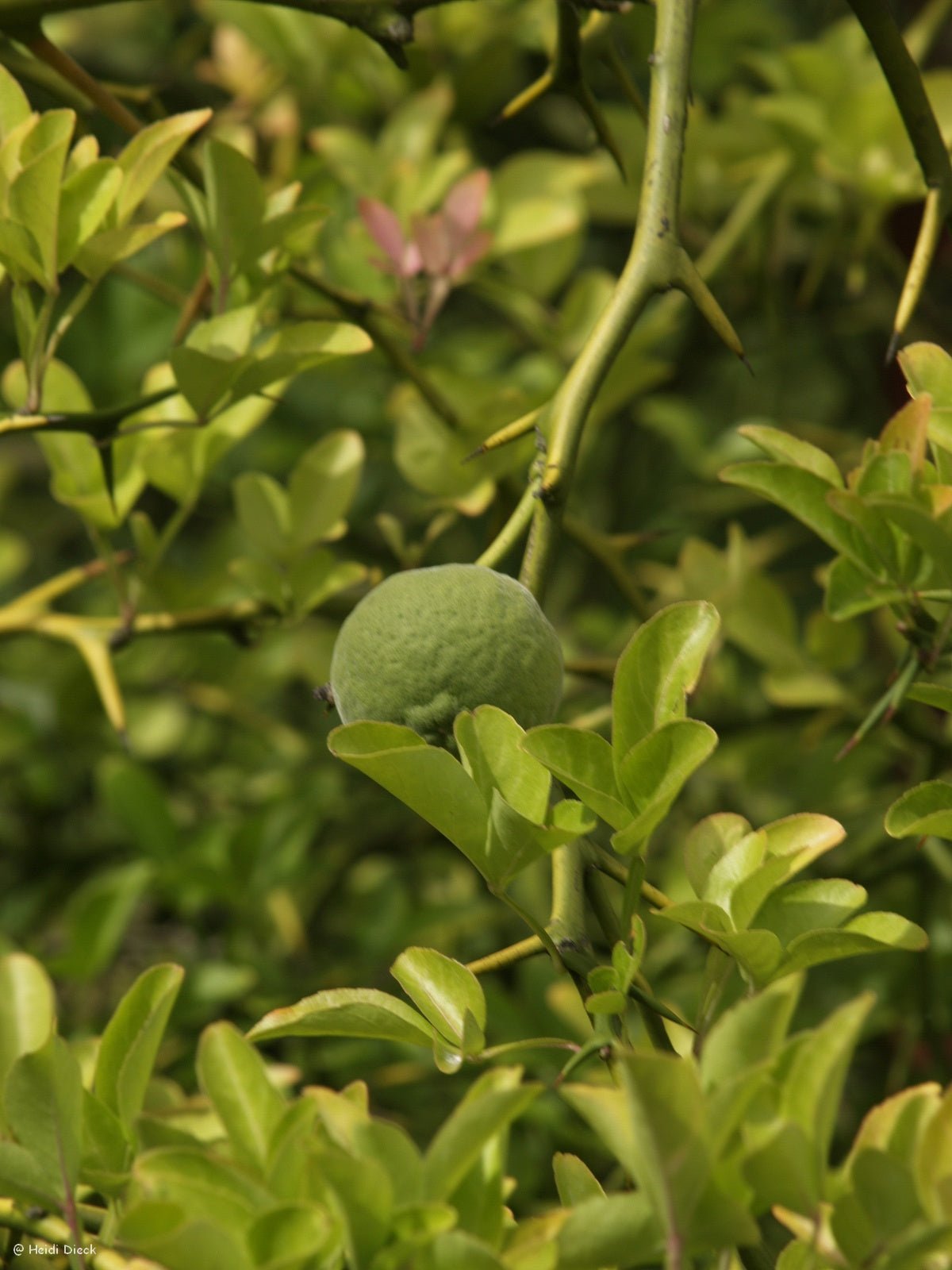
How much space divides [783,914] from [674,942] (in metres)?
0.87

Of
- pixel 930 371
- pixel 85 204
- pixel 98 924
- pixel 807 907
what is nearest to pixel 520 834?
pixel 807 907

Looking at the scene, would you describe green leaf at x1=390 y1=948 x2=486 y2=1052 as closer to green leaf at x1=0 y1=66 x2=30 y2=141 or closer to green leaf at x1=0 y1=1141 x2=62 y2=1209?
green leaf at x1=0 y1=1141 x2=62 y2=1209

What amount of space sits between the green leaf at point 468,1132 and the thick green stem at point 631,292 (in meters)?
0.25

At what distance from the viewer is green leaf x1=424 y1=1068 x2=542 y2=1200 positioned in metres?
0.46

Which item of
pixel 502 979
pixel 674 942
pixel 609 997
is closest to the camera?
pixel 609 997

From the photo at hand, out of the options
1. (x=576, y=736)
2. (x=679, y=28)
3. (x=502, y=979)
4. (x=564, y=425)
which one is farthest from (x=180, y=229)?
(x=576, y=736)

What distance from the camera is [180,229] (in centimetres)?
165

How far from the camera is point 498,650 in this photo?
618mm

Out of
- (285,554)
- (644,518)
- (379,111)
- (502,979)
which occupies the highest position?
(379,111)

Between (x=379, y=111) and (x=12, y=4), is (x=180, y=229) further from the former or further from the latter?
(x=12, y=4)

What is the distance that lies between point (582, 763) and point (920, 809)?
0.52 ft

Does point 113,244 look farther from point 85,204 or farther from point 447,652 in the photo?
point 447,652

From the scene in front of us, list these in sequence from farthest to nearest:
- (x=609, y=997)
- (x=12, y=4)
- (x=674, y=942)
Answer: (x=674, y=942) < (x=12, y=4) < (x=609, y=997)

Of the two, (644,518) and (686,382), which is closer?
(644,518)
